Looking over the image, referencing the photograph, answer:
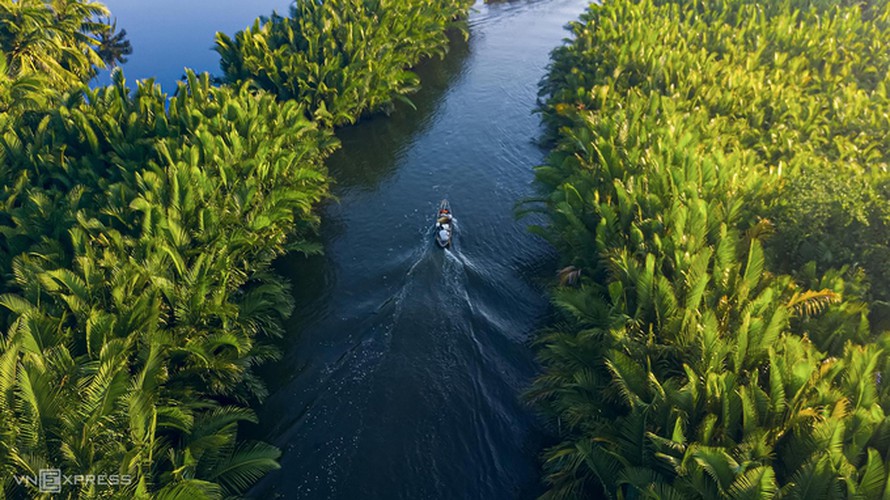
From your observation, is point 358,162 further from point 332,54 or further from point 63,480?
point 63,480

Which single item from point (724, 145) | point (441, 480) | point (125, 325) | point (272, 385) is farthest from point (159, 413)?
point (724, 145)

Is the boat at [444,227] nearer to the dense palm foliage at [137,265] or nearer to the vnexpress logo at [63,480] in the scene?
the dense palm foliage at [137,265]

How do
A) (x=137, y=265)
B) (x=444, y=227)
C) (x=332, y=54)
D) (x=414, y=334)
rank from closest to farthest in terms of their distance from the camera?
(x=137, y=265), (x=414, y=334), (x=444, y=227), (x=332, y=54)

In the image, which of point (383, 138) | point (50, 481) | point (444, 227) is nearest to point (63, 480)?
point (50, 481)

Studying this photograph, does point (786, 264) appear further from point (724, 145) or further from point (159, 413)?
point (159, 413)

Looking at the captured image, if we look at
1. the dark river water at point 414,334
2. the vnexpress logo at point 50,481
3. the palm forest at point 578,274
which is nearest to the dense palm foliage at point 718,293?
the palm forest at point 578,274

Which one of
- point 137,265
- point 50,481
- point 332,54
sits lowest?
point 50,481

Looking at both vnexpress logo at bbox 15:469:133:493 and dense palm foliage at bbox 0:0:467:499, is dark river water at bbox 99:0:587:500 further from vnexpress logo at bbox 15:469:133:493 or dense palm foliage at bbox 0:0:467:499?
vnexpress logo at bbox 15:469:133:493

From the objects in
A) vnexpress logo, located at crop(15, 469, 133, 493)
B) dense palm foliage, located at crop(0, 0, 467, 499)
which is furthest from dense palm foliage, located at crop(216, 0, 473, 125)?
vnexpress logo, located at crop(15, 469, 133, 493)
